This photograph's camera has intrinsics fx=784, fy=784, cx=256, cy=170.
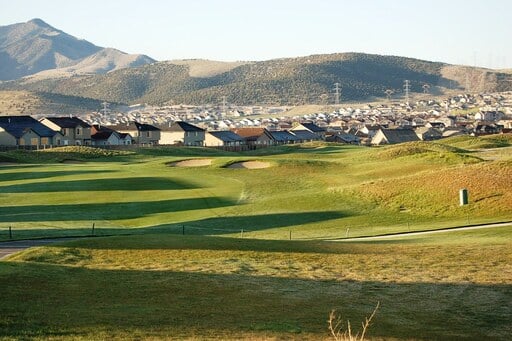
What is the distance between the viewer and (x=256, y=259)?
30.8 m

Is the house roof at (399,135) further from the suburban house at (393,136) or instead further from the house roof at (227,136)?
the house roof at (227,136)

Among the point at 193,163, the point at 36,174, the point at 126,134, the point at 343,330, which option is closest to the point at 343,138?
the point at 126,134

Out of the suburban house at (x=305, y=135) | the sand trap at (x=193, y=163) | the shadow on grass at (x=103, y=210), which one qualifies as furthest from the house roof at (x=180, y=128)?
→ the shadow on grass at (x=103, y=210)

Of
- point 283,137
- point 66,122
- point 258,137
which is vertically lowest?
point 283,137

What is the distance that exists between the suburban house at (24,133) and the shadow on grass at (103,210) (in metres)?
70.5

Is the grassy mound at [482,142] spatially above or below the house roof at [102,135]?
below

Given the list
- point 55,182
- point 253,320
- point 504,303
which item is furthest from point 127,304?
point 55,182

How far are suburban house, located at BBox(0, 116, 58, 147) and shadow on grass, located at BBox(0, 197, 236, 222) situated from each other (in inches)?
2776

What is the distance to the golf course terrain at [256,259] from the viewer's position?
71.0 ft

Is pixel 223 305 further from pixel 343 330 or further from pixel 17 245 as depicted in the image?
pixel 17 245

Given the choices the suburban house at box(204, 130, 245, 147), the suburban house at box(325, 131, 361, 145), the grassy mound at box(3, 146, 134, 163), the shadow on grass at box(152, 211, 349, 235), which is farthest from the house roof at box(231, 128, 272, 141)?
the shadow on grass at box(152, 211, 349, 235)

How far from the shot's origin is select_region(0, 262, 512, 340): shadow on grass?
20531 millimetres

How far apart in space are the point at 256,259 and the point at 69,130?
10680 centimetres

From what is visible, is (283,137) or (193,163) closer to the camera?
(193,163)
